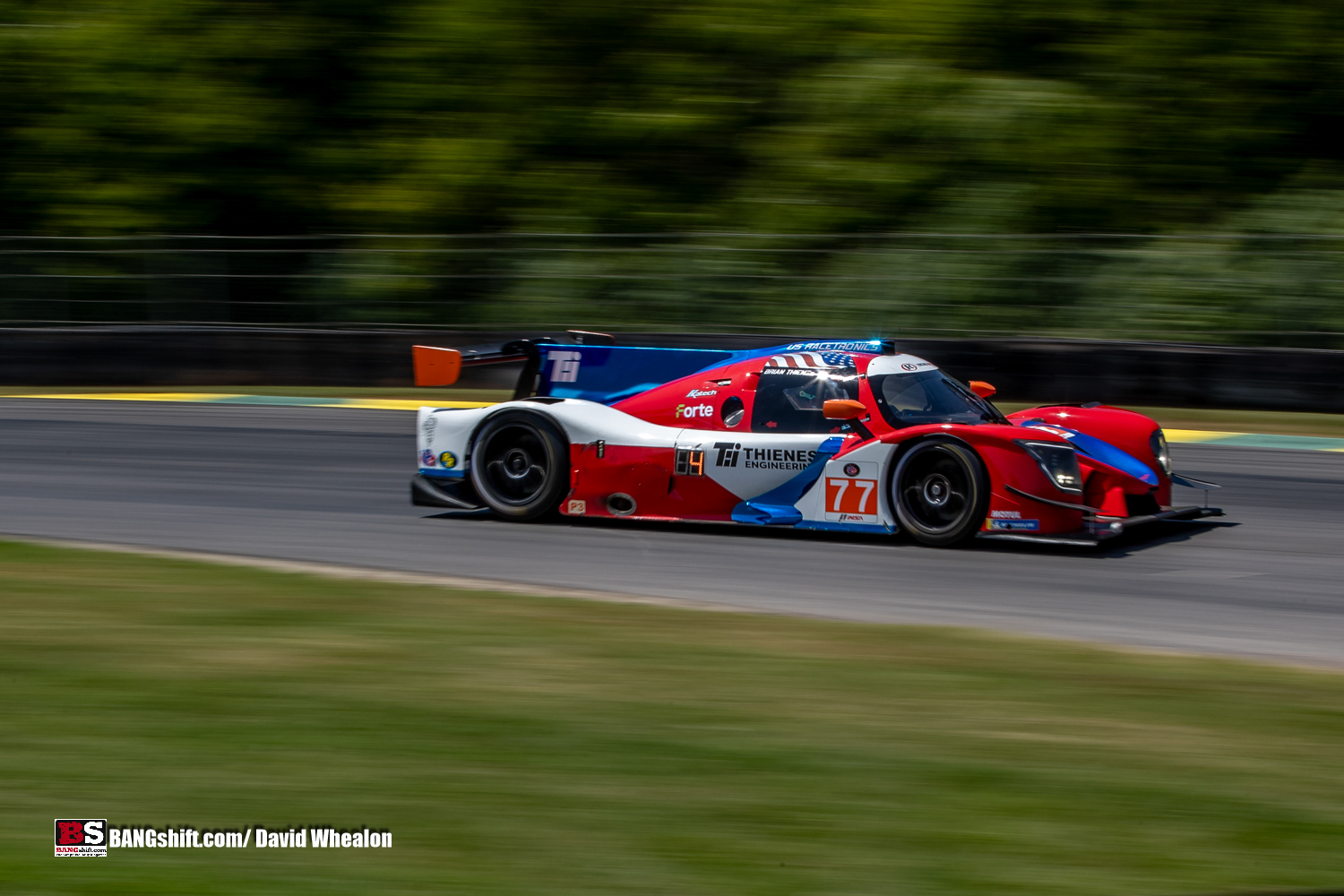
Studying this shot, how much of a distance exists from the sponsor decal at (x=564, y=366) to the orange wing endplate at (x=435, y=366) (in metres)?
0.63

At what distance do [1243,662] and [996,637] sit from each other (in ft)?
3.40

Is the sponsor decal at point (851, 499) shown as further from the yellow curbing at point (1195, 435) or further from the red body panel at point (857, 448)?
the yellow curbing at point (1195, 435)

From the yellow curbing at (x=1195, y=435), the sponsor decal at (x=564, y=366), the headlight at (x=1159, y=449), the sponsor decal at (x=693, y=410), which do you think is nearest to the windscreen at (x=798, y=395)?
the sponsor decal at (x=693, y=410)

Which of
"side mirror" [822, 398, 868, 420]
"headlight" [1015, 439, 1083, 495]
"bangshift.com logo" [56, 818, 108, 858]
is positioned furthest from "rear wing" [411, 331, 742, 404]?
"bangshift.com logo" [56, 818, 108, 858]

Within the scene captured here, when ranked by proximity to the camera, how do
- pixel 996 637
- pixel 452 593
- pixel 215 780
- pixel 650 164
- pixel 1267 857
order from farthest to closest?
1. pixel 650 164
2. pixel 452 593
3. pixel 996 637
4. pixel 215 780
5. pixel 1267 857

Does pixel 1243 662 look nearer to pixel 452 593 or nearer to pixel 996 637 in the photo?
pixel 996 637

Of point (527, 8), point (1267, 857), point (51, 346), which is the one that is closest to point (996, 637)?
point (1267, 857)

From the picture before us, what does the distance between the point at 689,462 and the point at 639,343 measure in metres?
9.32

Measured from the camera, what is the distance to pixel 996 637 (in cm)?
692

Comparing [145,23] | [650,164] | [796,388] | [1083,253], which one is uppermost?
[145,23]

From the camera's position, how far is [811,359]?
371 inches

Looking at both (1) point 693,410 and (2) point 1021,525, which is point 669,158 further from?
(2) point 1021,525

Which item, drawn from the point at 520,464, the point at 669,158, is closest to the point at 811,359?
the point at 520,464

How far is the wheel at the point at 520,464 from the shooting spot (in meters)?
10.1
